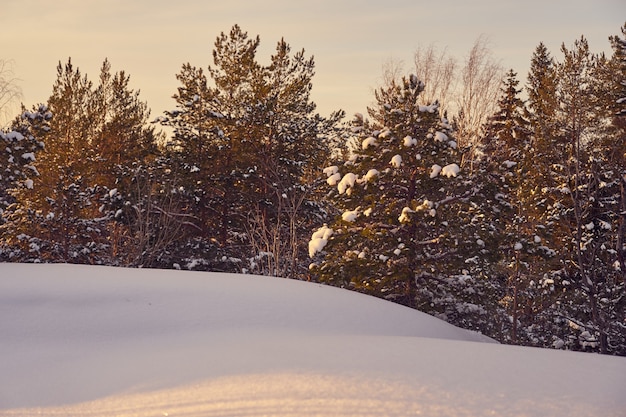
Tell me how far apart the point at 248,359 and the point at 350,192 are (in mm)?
9094

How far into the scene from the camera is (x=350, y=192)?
13656 millimetres

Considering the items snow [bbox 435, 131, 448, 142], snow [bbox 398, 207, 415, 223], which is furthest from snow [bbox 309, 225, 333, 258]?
snow [bbox 435, 131, 448, 142]


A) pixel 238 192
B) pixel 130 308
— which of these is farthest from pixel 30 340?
pixel 238 192

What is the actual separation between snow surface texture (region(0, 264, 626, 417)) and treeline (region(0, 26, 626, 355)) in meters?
6.32

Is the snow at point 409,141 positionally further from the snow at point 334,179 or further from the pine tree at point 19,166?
the pine tree at point 19,166

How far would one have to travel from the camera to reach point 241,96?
2109 centimetres

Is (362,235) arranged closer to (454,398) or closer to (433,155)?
(433,155)

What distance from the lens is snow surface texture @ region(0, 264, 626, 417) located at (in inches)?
151

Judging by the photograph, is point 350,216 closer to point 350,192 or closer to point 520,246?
point 350,192

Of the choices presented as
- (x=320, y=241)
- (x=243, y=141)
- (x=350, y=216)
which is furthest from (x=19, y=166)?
(x=350, y=216)

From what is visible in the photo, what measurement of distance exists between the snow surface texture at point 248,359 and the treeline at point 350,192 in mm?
6317

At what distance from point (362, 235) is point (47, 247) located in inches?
472

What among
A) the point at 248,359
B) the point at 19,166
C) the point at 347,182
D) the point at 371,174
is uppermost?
the point at 19,166

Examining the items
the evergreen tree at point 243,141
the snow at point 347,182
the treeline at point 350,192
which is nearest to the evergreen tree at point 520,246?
the treeline at point 350,192
